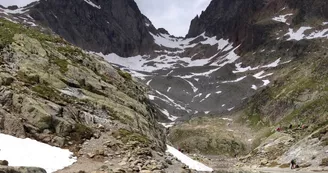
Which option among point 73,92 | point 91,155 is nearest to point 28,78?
point 73,92

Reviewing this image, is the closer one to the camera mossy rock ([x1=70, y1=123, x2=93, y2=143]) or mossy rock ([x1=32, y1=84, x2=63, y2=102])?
mossy rock ([x1=70, y1=123, x2=93, y2=143])

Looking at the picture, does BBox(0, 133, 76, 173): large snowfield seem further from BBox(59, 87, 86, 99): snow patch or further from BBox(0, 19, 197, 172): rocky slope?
BBox(59, 87, 86, 99): snow patch

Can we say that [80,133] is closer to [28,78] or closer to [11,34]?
[28,78]

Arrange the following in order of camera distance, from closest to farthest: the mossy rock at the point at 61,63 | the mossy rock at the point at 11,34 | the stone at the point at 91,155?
the stone at the point at 91,155, the mossy rock at the point at 11,34, the mossy rock at the point at 61,63

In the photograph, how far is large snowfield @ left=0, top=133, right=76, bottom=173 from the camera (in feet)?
90.3

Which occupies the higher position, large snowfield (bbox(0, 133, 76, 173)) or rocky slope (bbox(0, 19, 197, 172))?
rocky slope (bbox(0, 19, 197, 172))

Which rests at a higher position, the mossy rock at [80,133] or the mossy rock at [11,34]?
the mossy rock at [11,34]

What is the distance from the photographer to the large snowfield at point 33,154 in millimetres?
27531

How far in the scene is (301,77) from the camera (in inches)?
6078

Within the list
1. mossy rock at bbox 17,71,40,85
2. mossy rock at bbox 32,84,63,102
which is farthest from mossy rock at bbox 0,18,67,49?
mossy rock at bbox 32,84,63,102

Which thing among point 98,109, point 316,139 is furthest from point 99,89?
point 316,139

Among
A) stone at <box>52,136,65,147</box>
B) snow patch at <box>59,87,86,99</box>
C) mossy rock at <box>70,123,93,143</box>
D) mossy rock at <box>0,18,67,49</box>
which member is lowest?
stone at <box>52,136,65,147</box>

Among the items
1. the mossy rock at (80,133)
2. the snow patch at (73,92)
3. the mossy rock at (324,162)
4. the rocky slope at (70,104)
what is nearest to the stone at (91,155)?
the rocky slope at (70,104)

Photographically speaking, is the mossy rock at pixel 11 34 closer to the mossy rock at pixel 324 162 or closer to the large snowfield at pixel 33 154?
the large snowfield at pixel 33 154
